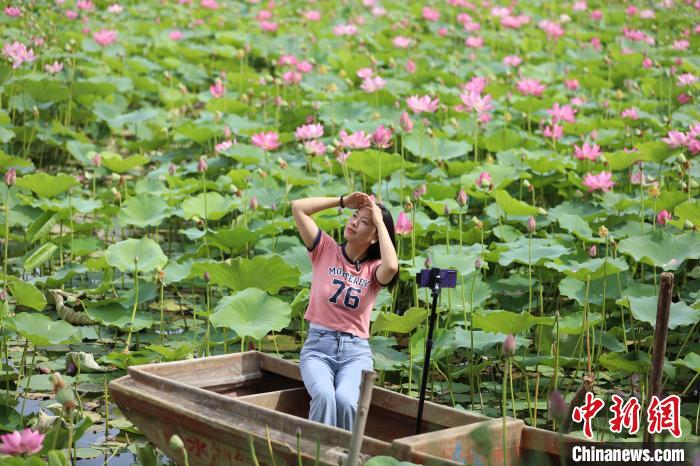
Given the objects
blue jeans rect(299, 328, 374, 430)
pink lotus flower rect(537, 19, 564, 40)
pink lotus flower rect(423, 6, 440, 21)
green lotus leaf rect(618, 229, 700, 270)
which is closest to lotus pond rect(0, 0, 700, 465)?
green lotus leaf rect(618, 229, 700, 270)

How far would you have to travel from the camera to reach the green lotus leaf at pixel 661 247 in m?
4.11

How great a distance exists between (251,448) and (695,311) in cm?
169

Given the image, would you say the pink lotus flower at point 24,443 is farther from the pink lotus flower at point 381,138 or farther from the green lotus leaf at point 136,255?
the pink lotus flower at point 381,138

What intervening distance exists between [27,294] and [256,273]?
0.80 meters

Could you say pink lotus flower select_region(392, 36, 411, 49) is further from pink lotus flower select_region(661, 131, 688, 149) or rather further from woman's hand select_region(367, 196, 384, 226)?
woman's hand select_region(367, 196, 384, 226)

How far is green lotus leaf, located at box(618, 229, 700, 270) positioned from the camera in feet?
13.5

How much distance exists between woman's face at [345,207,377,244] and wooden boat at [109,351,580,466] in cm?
47

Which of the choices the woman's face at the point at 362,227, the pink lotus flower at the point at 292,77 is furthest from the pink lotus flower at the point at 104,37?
the woman's face at the point at 362,227

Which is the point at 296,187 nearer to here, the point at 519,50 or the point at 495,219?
the point at 495,219

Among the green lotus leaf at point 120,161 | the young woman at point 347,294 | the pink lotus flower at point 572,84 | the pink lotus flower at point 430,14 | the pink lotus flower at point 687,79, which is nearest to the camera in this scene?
the young woman at point 347,294

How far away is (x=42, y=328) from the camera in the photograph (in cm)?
356

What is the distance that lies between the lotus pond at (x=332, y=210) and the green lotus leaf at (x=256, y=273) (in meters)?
0.01

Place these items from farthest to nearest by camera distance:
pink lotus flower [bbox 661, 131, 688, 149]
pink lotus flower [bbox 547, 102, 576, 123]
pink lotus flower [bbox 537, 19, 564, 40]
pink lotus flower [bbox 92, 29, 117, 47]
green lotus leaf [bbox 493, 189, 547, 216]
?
pink lotus flower [bbox 537, 19, 564, 40]
pink lotus flower [bbox 92, 29, 117, 47]
pink lotus flower [bbox 547, 102, 576, 123]
pink lotus flower [bbox 661, 131, 688, 149]
green lotus leaf [bbox 493, 189, 547, 216]

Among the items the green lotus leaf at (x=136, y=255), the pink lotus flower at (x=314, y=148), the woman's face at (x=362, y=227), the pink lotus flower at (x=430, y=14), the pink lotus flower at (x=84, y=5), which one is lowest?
the pink lotus flower at (x=430, y=14)
